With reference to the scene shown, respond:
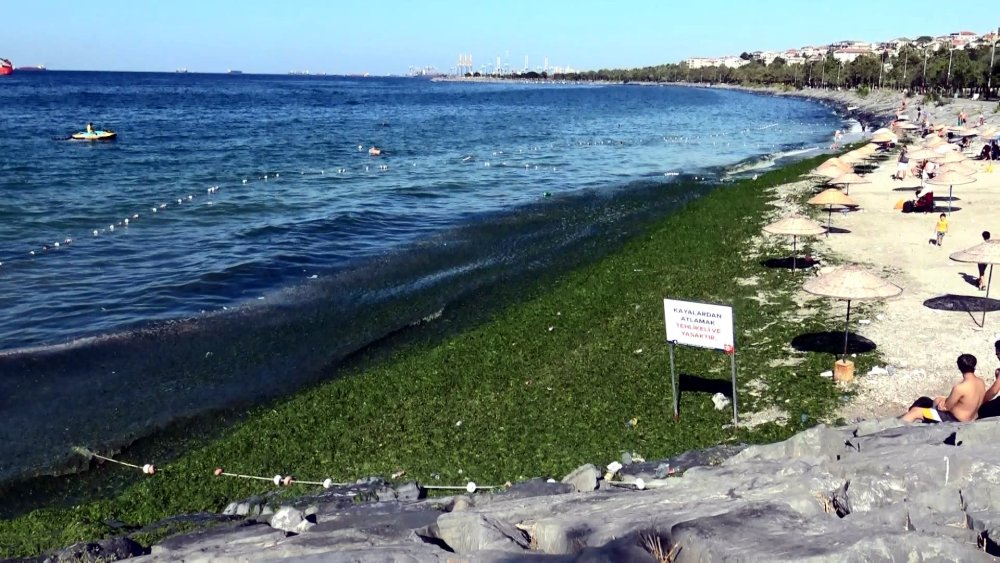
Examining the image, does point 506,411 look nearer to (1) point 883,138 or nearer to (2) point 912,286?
(2) point 912,286

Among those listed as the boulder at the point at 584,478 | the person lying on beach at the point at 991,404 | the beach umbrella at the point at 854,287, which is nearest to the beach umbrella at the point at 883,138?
the beach umbrella at the point at 854,287

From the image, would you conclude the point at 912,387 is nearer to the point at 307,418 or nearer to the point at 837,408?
the point at 837,408

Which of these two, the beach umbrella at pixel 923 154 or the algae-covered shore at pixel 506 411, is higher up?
the beach umbrella at pixel 923 154

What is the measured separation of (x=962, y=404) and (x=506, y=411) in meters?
7.43

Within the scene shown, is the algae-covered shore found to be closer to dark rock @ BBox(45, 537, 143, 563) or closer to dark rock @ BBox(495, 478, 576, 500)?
dark rock @ BBox(495, 478, 576, 500)

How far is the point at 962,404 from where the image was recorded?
11.9m

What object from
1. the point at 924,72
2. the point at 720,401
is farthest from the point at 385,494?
the point at 924,72

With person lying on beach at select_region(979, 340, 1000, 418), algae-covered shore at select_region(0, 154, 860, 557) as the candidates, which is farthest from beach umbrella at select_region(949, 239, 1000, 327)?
person lying on beach at select_region(979, 340, 1000, 418)

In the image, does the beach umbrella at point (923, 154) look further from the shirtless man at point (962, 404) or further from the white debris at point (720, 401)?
the shirtless man at point (962, 404)

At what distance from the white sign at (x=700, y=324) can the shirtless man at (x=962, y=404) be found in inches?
113

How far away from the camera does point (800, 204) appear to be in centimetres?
3378

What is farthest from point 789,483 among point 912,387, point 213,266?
point 213,266

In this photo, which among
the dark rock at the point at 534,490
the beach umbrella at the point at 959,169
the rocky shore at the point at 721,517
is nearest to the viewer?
the rocky shore at the point at 721,517

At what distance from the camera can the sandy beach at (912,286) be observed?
47.7ft
